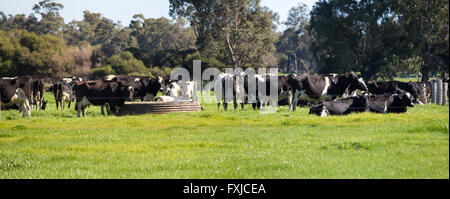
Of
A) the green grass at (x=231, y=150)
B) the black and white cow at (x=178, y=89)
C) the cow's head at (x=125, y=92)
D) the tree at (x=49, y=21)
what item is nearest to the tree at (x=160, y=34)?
the tree at (x=49, y=21)

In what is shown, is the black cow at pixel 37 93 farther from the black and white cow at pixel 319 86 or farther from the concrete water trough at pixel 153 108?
the black and white cow at pixel 319 86

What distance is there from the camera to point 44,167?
376 inches

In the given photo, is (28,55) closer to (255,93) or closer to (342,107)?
(255,93)

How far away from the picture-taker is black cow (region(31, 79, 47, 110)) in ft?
84.9

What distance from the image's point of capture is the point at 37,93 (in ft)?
89.6

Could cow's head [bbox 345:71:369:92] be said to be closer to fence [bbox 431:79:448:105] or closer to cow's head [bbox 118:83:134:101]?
fence [bbox 431:79:448:105]

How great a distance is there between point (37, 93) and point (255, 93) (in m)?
12.5

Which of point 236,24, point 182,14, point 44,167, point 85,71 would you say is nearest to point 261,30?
point 236,24

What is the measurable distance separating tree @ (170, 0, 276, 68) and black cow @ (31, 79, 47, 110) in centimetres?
3066

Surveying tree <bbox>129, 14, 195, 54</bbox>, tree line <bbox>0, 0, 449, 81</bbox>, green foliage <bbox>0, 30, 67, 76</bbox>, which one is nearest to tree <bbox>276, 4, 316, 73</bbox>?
tree <bbox>129, 14, 195, 54</bbox>

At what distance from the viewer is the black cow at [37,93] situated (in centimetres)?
2588

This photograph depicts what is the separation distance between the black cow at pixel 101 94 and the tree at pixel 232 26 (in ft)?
106
